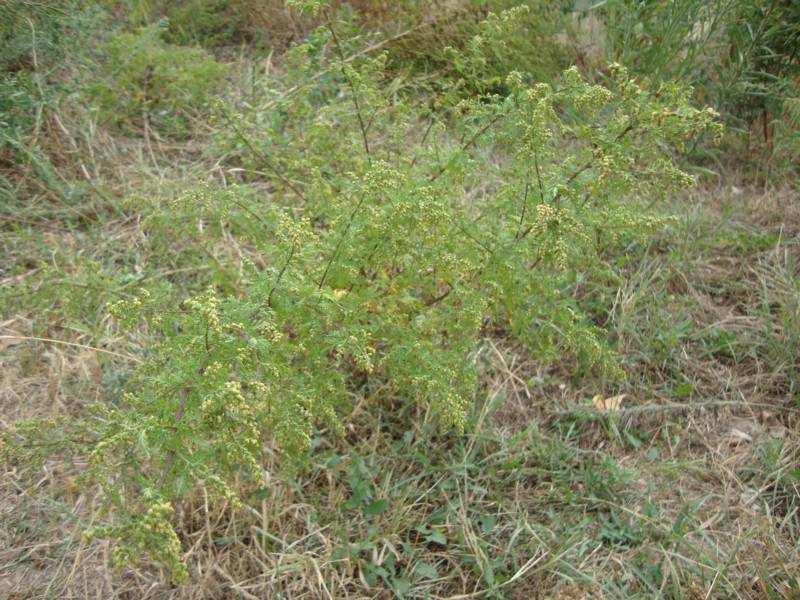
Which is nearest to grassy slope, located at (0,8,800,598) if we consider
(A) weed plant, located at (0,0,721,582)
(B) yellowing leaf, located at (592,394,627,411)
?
(B) yellowing leaf, located at (592,394,627,411)

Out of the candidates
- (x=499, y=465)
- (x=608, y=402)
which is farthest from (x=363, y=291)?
(x=608, y=402)

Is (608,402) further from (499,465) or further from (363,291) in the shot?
(363,291)

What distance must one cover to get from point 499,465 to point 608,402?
73 centimetres

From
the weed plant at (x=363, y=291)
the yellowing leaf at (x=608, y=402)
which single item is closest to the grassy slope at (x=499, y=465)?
the yellowing leaf at (x=608, y=402)

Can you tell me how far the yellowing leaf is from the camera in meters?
3.24

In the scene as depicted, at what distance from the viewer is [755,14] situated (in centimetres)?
413

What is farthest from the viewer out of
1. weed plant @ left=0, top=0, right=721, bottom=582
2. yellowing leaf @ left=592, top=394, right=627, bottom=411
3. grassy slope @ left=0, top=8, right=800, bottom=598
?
yellowing leaf @ left=592, top=394, right=627, bottom=411

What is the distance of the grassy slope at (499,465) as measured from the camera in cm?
250

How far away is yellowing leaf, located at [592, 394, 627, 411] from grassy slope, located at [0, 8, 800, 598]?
0.15 ft

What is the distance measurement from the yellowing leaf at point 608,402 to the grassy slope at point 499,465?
0.04m

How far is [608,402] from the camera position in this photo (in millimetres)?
3275

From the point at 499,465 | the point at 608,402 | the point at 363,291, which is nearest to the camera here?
the point at 363,291

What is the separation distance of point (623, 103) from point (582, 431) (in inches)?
65.2

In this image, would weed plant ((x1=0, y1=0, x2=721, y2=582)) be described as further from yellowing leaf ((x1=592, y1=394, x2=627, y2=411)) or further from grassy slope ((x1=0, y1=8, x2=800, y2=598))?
yellowing leaf ((x1=592, y1=394, x2=627, y2=411))
